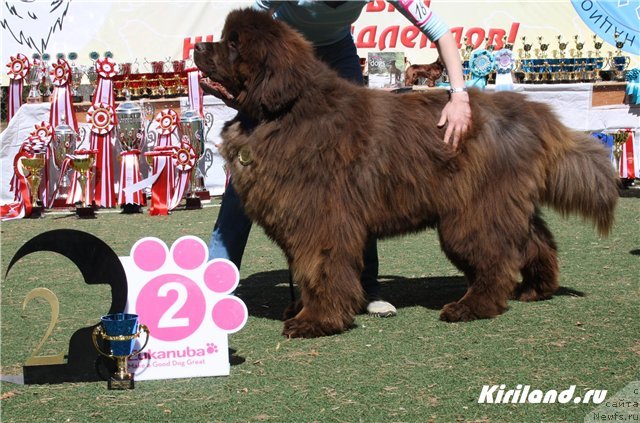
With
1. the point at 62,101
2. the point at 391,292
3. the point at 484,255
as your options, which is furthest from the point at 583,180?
the point at 62,101

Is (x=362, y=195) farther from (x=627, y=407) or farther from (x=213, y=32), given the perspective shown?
(x=213, y=32)

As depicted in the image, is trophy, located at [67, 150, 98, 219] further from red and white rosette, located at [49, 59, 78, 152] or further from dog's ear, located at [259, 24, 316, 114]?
dog's ear, located at [259, 24, 316, 114]

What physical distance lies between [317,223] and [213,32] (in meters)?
9.55

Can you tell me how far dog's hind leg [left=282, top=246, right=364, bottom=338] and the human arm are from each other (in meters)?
0.78

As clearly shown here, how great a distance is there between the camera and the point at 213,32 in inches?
502

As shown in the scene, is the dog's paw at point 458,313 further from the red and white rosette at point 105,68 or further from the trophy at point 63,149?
the red and white rosette at point 105,68

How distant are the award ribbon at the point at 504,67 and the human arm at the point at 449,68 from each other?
5.64 meters

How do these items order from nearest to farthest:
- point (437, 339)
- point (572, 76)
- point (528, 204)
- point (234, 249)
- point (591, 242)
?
point (437, 339) < point (528, 204) < point (234, 249) < point (591, 242) < point (572, 76)

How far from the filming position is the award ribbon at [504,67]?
969cm

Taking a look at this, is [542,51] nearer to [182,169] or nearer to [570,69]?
[570,69]

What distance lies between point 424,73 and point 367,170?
6886 mm

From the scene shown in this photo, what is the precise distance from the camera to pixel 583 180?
419 cm

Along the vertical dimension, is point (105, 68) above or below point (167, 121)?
above

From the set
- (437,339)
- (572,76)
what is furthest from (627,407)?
(572,76)
